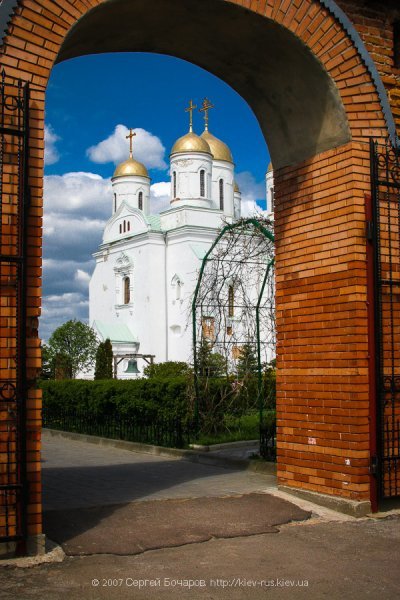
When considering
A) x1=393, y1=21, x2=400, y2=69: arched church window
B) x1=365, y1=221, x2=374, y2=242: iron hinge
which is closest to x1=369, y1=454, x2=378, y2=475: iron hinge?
x1=365, y1=221, x2=374, y2=242: iron hinge

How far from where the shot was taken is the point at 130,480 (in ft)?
28.7

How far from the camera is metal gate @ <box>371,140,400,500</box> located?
21.6 ft

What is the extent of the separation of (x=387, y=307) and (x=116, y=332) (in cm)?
4352

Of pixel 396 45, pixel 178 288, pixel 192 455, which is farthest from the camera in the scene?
pixel 178 288

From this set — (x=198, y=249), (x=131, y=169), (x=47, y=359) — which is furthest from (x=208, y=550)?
(x=131, y=169)

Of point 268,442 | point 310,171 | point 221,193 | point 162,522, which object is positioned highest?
point 221,193

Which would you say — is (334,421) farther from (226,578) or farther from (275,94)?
(275,94)

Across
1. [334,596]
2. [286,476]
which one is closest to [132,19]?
[286,476]

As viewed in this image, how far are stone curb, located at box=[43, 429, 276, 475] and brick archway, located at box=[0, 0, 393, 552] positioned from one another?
80.6 inches

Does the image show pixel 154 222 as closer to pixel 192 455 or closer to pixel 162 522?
pixel 192 455

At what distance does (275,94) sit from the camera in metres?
7.44

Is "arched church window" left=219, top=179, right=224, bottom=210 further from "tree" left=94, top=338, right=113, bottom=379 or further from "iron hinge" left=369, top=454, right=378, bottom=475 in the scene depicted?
"iron hinge" left=369, top=454, right=378, bottom=475

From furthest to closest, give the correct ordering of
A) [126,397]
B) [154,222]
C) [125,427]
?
→ [154,222] → [126,397] → [125,427]

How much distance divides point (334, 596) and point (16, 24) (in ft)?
15.0
